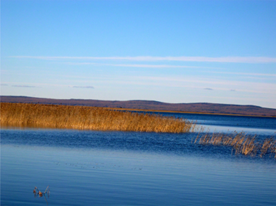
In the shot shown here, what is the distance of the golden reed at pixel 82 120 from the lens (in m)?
28.3

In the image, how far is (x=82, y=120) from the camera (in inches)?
1121

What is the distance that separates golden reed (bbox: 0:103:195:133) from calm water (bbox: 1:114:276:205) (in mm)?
9879

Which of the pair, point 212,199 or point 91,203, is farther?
point 212,199

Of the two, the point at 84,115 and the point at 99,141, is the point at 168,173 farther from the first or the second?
the point at 84,115

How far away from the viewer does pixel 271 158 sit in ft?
54.4

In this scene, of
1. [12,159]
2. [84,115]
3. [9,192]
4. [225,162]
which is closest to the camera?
[9,192]

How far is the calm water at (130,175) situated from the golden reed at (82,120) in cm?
988

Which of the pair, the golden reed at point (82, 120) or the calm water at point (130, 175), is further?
the golden reed at point (82, 120)

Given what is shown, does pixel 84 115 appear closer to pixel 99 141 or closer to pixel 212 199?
pixel 99 141

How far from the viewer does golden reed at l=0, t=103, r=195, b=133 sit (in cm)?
2828

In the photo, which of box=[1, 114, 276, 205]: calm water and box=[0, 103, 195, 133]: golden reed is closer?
box=[1, 114, 276, 205]: calm water

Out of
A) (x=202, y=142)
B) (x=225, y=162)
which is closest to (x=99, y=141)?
(x=202, y=142)

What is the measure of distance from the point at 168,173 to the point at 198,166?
7.32 feet

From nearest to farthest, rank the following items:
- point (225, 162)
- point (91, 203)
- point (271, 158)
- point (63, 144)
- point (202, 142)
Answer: point (91, 203) < point (225, 162) < point (271, 158) < point (63, 144) < point (202, 142)
